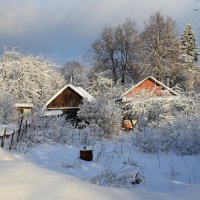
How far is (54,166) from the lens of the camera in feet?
37.7

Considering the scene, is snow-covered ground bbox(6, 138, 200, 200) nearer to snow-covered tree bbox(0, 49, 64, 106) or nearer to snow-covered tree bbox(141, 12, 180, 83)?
snow-covered tree bbox(0, 49, 64, 106)

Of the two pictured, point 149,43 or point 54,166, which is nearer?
point 54,166

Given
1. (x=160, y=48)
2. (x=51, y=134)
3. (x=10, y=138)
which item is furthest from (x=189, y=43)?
(x=10, y=138)

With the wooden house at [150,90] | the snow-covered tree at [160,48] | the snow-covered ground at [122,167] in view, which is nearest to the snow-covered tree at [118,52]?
the snow-covered tree at [160,48]

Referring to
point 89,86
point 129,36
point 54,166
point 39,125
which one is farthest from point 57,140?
point 129,36

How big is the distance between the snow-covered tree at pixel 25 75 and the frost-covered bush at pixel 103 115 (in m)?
11.2

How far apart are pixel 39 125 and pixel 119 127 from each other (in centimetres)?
821

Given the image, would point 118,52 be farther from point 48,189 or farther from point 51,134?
point 48,189

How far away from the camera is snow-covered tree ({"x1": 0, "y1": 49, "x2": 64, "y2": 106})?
121ft

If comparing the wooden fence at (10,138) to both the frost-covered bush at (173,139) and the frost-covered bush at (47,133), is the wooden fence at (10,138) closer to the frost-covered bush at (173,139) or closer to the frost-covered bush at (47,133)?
the frost-covered bush at (47,133)

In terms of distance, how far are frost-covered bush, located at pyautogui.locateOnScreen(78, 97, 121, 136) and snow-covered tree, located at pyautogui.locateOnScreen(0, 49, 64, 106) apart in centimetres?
1120

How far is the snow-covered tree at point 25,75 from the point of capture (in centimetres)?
3678

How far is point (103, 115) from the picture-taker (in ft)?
84.0

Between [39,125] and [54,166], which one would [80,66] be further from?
[54,166]
